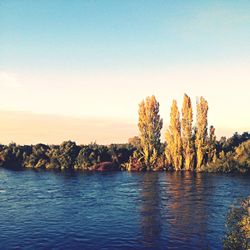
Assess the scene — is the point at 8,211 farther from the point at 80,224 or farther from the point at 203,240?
the point at 203,240

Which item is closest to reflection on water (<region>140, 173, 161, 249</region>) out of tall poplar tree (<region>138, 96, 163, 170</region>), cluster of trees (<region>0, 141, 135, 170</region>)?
tall poplar tree (<region>138, 96, 163, 170</region>)

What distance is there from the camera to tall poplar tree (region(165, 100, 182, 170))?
403 ft

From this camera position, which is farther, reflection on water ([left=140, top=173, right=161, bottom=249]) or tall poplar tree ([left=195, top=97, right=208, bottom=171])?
tall poplar tree ([left=195, top=97, right=208, bottom=171])

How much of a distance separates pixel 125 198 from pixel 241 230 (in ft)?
140

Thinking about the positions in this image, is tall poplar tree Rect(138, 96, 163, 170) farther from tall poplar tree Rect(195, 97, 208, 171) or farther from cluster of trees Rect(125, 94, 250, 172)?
tall poplar tree Rect(195, 97, 208, 171)

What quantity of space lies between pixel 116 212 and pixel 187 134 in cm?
6522

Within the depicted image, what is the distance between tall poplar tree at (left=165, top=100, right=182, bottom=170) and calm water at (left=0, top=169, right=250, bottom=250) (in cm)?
2459

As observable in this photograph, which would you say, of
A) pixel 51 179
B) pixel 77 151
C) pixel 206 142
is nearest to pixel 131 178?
pixel 51 179

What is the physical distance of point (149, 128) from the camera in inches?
5217

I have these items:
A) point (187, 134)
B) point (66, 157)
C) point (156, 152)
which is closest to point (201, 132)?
point (187, 134)

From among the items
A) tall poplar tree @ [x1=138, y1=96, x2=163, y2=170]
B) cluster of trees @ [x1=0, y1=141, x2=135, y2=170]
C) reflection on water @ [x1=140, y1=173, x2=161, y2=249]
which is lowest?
reflection on water @ [x1=140, y1=173, x2=161, y2=249]

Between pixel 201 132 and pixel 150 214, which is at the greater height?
pixel 201 132

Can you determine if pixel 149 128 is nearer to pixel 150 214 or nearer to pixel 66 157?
pixel 66 157

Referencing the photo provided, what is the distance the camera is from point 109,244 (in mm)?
46188
